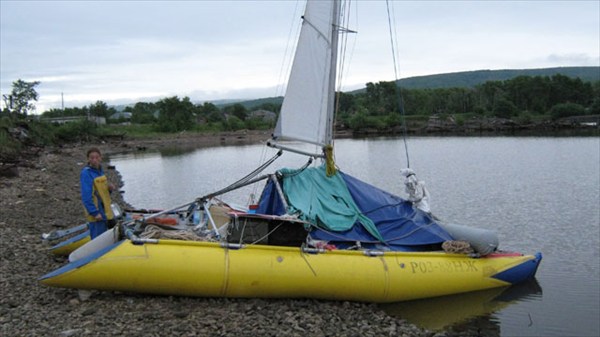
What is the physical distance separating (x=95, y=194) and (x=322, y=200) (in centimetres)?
452

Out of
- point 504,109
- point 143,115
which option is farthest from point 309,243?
point 504,109

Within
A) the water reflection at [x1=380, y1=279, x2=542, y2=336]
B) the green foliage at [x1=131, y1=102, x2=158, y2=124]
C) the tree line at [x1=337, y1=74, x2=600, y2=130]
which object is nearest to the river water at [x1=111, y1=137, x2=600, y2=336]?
the water reflection at [x1=380, y1=279, x2=542, y2=336]

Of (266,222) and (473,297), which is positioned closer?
(266,222)

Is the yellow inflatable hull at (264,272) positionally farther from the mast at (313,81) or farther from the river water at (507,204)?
the mast at (313,81)

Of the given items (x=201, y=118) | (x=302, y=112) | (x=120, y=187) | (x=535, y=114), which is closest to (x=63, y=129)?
(x=120, y=187)

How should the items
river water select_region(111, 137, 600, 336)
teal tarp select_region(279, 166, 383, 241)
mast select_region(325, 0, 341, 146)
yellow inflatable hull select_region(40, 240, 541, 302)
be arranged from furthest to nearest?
mast select_region(325, 0, 341, 146)
teal tarp select_region(279, 166, 383, 241)
river water select_region(111, 137, 600, 336)
yellow inflatable hull select_region(40, 240, 541, 302)

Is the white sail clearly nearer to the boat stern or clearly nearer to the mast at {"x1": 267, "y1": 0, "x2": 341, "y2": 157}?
the mast at {"x1": 267, "y1": 0, "x2": 341, "y2": 157}

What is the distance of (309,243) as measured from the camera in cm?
1084

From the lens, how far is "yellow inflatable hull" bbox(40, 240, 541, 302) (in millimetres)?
9195

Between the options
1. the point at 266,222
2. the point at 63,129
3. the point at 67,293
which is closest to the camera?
the point at 67,293

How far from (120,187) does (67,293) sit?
24834 millimetres

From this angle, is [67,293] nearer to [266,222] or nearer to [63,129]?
[266,222]

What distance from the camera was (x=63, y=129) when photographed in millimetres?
75875

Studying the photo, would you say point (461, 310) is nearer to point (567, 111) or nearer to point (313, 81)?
point (313, 81)
